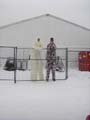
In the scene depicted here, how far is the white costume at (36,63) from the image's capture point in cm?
423

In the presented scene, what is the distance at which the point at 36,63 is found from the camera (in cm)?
434

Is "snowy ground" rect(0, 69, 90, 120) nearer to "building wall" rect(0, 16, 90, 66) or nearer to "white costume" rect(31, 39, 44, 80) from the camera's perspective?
"white costume" rect(31, 39, 44, 80)

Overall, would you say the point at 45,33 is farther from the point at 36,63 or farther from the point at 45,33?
the point at 36,63

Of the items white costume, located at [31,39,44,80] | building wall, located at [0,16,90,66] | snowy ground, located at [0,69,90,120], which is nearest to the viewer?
snowy ground, located at [0,69,90,120]

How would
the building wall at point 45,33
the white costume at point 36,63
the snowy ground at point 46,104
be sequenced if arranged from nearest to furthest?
the snowy ground at point 46,104 < the white costume at point 36,63 < the building wall at point 45,33

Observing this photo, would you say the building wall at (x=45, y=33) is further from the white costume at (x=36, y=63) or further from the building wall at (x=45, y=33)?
the white costume at (x=36, y=63)

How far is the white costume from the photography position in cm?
423

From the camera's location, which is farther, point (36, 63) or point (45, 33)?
point (45, 33)

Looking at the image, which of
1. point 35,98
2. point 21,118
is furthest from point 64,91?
point 21,118

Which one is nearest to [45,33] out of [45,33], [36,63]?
[45,33]

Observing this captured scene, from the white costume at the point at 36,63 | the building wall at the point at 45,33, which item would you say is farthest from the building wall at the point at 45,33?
the white costume at the point at 36,63

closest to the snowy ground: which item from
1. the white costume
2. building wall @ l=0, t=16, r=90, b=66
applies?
the white costume

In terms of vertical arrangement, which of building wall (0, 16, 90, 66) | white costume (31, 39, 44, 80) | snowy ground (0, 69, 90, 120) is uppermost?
building wall (0, 16, 90, 66)

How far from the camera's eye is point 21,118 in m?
2.05
